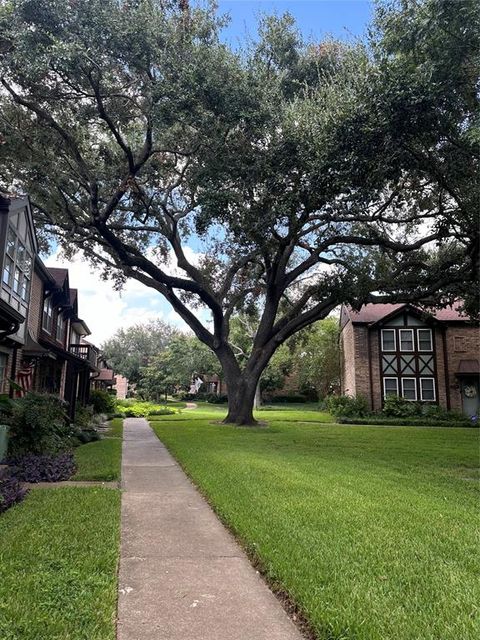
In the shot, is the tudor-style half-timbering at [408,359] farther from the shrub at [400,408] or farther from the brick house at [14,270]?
the brick house at [14,270]

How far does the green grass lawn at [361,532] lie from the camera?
3234mm

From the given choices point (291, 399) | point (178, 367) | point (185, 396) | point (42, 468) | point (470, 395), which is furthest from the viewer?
point (185, 396)

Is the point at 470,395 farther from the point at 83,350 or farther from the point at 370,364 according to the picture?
the point at 83,350

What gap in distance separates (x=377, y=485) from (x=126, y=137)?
14.0 meters

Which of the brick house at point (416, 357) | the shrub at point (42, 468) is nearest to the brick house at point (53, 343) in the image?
the shrub at point (42, 468)

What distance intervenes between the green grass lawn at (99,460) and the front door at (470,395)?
2139cm

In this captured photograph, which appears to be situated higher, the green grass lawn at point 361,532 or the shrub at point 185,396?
the shrub at point 185,396

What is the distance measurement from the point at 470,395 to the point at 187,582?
28.1m

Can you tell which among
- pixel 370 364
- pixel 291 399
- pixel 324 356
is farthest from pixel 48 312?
pixel 291 399

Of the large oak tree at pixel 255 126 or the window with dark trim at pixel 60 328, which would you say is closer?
the large oak tree at pixel 255 126

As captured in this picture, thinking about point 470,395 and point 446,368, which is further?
point 446,368

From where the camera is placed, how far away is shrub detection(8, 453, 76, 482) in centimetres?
816

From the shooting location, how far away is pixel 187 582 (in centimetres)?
391

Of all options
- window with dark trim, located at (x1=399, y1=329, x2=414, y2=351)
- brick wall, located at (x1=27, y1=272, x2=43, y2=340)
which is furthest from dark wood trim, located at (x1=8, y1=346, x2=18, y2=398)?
window with dark trim, located at (x1=399, y1=329, x2=414, y2=351)
